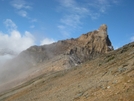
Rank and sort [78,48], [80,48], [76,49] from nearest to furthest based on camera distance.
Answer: [76,49]
[78,48]
[80,48]

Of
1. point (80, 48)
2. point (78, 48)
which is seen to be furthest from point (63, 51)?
point (80, 48)

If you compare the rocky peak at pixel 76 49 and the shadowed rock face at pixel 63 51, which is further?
the shadowed rock face at pixel 63 51

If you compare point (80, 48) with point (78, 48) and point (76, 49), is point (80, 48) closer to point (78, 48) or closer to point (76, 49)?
point (78, 48)

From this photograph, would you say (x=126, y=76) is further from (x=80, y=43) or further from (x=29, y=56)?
(x=29, y=56)

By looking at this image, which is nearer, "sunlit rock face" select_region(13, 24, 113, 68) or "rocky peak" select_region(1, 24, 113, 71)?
"rocky peak" select_region(1, 24, 113, 71)

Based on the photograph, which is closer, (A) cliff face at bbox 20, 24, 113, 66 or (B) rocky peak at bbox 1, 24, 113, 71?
(B) rocky peak at bbox 1, 24, 113, 71

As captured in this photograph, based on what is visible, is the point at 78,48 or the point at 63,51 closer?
the point at 78,48

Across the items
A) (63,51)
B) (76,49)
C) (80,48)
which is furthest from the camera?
(63,51)

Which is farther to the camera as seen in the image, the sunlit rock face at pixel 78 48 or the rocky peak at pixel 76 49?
the sunlit rock face at pixel 78 48

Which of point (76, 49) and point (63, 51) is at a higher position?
point (63, 51)

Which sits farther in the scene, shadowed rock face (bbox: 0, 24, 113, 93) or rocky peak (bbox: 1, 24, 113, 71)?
shadowed rock face (bbox: 0, 24, 113, 93)

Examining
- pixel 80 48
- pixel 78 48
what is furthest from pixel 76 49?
pixel 80 48

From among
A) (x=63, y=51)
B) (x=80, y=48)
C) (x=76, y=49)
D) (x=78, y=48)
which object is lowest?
(x=76, y=49)

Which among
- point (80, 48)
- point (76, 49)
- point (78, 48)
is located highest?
point (78, 48)
